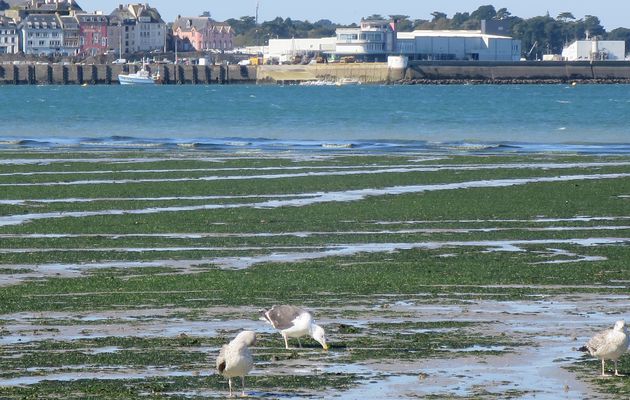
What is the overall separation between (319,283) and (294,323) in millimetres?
4822

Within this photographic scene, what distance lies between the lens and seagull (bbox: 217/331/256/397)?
1274cm

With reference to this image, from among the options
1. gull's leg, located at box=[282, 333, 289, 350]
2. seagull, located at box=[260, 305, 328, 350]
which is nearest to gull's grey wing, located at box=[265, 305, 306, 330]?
seagull, located at box=[260, 305, 328, 350]

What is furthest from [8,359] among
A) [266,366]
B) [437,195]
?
[437,195]

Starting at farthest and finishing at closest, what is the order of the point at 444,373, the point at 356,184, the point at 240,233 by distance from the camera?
1. the point at 356,184
2. the point at 240,233
3. the point at 444,373

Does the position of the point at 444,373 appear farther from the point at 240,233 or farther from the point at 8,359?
the point at 240,233

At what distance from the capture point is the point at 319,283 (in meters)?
19.6

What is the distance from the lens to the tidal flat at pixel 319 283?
545 inches

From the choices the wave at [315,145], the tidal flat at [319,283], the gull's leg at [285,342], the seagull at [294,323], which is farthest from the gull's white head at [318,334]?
the wave at [315,145]

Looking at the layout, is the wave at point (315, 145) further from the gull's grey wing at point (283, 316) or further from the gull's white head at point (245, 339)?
the gull's white head at point (245, 339)

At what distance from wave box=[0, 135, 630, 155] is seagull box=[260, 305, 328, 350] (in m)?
41.3

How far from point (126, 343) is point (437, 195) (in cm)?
1851

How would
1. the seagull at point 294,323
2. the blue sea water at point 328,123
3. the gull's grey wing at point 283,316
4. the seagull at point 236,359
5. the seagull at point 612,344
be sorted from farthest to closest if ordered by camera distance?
the blue sea water at point 328,123 < the gull's grey wing at point 283,316 < the seagull at point 294,323 < the seagull at point 612,344 < the seagull at point 236,359

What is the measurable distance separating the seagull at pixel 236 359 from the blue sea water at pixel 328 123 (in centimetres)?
4663

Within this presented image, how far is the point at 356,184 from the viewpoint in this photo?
1454 inches
